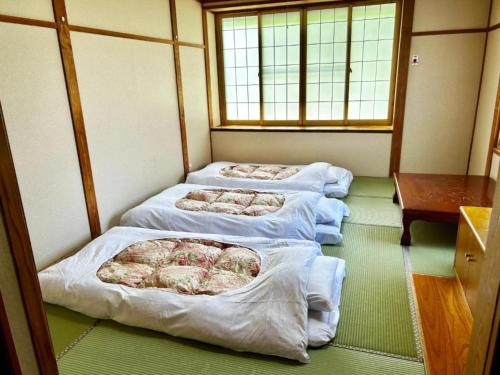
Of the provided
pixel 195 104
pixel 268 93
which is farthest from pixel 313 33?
pixel 195 104

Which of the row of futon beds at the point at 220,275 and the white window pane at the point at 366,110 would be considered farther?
the white window pane at the point at 366,110

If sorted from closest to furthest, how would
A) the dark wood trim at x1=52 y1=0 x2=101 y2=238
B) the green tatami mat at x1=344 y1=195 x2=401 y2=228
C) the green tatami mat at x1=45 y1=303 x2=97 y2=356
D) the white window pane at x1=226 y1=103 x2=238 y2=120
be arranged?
the green tatami mat at x1=45 y1=303 x2=97 y2=356 → the dark wood trim at x1=52 y1=0 x2=101 y2=238 → the green tatami mat at x1=344 y1=195 x2=401 y2=228 → the white window pane at x1=226 y1=103 x2=238 y2=120

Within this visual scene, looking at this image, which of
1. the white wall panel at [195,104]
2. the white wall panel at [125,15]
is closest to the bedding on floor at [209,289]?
the white wall panel at [125,15]

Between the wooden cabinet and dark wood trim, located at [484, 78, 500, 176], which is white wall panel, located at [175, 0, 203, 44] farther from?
the wooden cabinet

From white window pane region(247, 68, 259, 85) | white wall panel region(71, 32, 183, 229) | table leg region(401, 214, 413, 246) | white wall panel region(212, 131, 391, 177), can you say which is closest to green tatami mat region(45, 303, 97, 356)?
white wall panel region(71, 32, 183, 229)

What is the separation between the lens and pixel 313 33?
16.6 feet

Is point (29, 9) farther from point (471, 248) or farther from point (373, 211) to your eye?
point (373, 211)

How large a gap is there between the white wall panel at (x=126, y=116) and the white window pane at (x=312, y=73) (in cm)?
201

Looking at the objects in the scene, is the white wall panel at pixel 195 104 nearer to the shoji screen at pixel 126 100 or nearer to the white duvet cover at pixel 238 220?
the shoji screen at pixel 126 100

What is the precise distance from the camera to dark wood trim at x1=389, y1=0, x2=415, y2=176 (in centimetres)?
440

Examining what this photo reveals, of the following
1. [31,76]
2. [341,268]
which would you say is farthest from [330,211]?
[31,76]

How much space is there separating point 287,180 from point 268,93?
193 cm

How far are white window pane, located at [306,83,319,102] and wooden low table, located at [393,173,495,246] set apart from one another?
6.13ft

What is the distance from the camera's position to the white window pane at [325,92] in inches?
204
